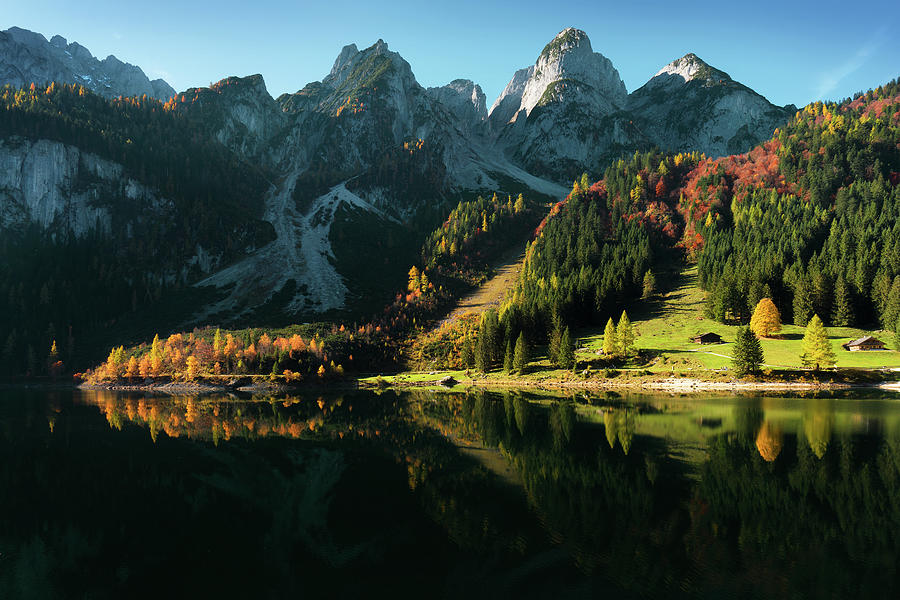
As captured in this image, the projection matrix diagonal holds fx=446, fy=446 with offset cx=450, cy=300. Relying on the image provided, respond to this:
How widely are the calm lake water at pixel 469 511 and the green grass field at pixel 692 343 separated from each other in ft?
137

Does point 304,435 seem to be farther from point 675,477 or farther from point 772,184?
point 772,184

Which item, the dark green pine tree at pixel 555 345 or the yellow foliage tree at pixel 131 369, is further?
the yellow foliage tree at pixel 131 369

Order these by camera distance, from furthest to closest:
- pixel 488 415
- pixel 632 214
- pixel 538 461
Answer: pixel 632 214 → pixel 488 415 → pixel 538 461

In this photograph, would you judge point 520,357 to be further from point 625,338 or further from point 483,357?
point 625,338

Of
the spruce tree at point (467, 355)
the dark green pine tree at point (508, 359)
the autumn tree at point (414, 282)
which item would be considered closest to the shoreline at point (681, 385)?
the dark green pine tree at point (508, 359)

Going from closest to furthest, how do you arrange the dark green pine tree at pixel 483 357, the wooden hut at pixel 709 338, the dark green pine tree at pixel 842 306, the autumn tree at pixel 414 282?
the dark green pine tree at pixel 842 306
the wooden hut at pixel 709 338
the dark green pine tree at pixel 483 357
the autumn tree at pixel 414 282

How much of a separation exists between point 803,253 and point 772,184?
56.6 metres

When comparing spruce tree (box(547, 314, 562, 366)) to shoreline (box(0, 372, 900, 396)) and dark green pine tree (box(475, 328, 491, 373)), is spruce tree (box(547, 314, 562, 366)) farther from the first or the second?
dark green pine tree (box(475, 328, 491, 373))

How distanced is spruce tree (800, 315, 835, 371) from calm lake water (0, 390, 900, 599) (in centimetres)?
3448

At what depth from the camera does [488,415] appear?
6166 cm

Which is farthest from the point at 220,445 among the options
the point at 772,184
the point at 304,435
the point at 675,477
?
the point at 772,184

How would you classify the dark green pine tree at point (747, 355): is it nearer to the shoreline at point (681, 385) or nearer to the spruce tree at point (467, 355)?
the shoreline at point (681, 385)

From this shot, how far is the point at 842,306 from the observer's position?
10144cm

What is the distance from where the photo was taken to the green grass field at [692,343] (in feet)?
281
